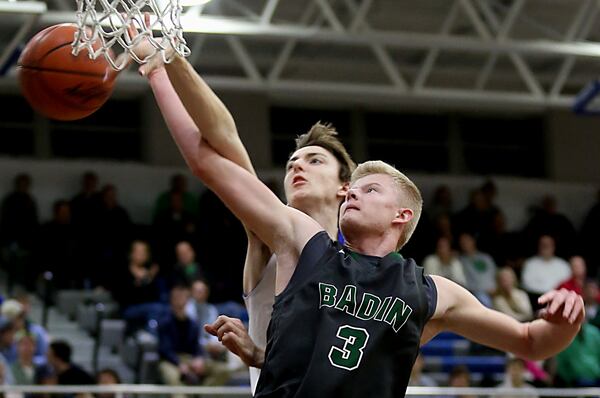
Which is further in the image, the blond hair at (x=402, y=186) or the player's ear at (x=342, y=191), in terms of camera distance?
the player's ear at (x=342, y=191)

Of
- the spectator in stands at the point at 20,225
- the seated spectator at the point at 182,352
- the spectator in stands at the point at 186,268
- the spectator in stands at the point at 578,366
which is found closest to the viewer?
the seated spectator at the point at 182,352

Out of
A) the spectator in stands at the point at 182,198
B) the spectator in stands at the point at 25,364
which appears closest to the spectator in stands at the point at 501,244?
the spectator in stands at the point at 182,198

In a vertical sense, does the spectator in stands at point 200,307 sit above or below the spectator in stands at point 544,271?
below

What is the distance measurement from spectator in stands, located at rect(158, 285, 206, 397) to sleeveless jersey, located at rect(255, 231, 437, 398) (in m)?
6.26

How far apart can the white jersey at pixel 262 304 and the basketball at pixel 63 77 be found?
75 cm

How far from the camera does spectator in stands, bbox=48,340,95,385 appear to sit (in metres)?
8.76

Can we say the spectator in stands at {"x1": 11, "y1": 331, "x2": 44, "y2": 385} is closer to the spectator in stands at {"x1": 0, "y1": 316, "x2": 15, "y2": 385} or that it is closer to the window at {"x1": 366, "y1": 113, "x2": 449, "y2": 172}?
the spectator in stands at {"x1": 0, "y1": 316, "x2": 15, "y2": 385}

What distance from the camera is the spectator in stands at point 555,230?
14461mm

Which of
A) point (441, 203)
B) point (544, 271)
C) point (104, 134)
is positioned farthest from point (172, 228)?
point (544, 271)

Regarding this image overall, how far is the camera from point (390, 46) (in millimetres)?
13930

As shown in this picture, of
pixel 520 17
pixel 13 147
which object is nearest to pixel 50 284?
pixel 13 147

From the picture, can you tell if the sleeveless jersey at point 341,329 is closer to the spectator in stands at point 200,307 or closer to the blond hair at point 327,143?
the blond hair at point 327,143

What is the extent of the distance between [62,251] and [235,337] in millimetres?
9050

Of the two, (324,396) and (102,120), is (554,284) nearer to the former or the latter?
(102,120)
